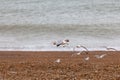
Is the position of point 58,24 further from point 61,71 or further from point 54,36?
point 61,71

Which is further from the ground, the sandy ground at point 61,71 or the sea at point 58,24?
the sandy ground at point 61,71

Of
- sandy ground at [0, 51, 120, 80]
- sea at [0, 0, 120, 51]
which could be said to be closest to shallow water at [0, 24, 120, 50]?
sea at [0, 0, 120, 51]

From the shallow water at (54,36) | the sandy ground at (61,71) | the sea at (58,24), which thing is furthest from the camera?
the sea at (58,24)

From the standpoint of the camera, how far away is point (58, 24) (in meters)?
23.4

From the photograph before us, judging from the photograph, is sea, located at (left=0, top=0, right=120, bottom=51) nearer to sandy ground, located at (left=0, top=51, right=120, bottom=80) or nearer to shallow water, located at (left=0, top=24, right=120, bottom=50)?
shallow water, located at (left=0, top=24, right=120, bottom=50)

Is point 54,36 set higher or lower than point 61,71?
lower

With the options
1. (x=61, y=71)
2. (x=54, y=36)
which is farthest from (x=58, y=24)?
(x=61, y=71)

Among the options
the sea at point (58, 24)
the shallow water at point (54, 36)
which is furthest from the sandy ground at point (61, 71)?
the sea at point (58, 24)

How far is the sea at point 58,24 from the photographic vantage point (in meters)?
17.4

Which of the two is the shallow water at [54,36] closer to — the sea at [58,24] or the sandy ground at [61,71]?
the sea at [58,24]

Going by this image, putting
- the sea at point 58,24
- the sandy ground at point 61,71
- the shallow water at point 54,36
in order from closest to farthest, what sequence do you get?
the sandy ground at point 61,71
the shallow water at point 54,36
the sea at point 58,24

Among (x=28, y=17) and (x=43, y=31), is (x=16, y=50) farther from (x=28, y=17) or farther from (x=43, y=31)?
(x=28, y=17)

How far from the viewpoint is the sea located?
17383mm

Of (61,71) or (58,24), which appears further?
(58,24)
